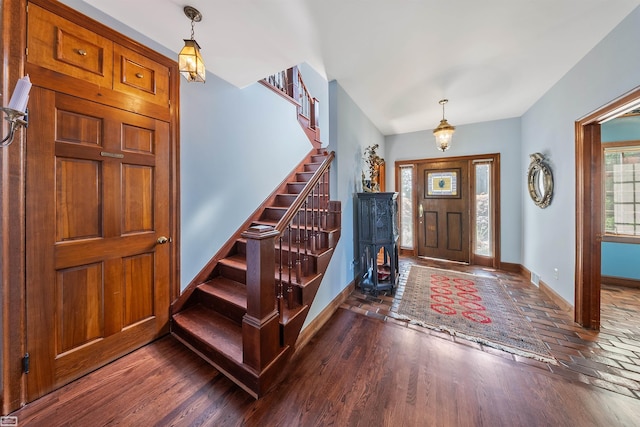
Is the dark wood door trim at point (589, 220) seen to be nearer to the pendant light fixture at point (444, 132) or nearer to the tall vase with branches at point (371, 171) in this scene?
the pendant light fixture at point (444, 132)

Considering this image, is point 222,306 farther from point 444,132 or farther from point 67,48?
point 444,132

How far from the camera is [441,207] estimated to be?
4395mm

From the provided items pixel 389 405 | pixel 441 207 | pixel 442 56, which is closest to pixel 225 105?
pixel 442 56

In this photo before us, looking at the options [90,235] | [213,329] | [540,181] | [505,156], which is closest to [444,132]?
[540,181]

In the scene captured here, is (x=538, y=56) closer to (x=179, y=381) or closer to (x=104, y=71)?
(x=104, y=71)

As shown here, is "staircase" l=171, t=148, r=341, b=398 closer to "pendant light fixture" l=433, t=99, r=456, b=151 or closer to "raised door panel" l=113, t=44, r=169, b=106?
"raised door panel" l=113, t=44, r=169, b=106

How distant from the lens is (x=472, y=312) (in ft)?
7.97

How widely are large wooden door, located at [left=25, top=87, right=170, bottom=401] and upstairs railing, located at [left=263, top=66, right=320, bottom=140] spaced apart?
1950 millimetres

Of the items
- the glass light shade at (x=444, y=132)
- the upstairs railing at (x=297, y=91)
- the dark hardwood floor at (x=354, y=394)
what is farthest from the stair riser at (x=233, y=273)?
the glass light shade at (x=444, y=132)

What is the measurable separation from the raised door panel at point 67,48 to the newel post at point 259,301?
1.58m

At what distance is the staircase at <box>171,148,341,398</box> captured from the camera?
4.78ft

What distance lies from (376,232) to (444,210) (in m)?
2.26

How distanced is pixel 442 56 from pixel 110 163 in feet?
9.80

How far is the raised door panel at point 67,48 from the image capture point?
1326mm
